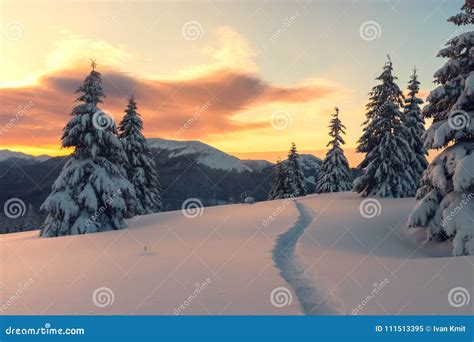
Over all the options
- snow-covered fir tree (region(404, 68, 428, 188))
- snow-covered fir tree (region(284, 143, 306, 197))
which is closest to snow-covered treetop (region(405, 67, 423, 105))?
snow-covered fir tree (region(404, 68, 428, 188))

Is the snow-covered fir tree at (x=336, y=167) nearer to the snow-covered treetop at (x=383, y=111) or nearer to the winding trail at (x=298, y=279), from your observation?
the snow-covered treetop at (x=383, y=111)

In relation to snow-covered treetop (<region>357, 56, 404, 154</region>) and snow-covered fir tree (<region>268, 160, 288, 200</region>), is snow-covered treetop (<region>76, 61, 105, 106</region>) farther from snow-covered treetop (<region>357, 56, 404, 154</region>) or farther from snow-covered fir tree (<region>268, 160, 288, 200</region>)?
snow-covered fir tree (<region>268, 160, 288, 200</region>)

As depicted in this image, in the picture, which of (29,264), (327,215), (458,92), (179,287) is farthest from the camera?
(327,215)

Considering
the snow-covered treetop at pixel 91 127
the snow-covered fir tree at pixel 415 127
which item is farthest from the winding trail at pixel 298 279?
the snow-covered fir tree at pixel 415 127

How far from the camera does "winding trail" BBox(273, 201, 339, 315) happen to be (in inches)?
247

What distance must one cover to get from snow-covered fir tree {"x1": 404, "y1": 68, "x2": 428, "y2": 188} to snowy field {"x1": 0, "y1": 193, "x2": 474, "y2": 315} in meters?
19.5

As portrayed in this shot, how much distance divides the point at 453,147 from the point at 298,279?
31.0ft

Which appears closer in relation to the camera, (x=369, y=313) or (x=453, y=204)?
(x=369, y=313)

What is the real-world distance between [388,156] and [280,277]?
81.5ft

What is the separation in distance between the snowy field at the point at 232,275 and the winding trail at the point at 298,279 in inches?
0.9

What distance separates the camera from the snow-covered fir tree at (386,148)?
94.5ft
